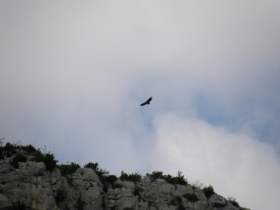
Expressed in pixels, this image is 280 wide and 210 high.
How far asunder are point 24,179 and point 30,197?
211 cm

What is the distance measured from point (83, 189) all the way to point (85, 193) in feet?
1.89

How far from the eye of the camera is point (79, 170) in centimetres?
4225

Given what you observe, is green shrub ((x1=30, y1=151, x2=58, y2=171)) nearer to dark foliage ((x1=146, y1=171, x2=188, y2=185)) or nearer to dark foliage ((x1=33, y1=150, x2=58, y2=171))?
dark foliage ((x1=33, y1=150, x2=58, y2=171))

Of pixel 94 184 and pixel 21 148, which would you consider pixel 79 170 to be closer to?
pixel 94 184

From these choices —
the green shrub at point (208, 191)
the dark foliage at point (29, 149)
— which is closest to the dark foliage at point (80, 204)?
the dark foliage at point (29, 149)

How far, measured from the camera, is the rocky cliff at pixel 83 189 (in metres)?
35.1

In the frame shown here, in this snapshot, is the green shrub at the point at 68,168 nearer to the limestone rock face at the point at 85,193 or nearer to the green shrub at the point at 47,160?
the limestone rock face at the point at 85,193

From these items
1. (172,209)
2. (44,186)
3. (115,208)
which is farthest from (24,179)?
(172,209)

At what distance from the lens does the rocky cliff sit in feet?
115

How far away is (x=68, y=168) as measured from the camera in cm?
4256

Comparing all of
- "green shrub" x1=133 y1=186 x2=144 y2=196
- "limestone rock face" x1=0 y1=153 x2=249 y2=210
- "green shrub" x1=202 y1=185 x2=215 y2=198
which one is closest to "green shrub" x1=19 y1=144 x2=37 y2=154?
"limestone rock face" x1=0 y1=153 x2=249 y2=210

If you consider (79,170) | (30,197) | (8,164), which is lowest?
(30,197)

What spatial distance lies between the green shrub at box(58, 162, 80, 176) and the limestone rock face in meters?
0.60

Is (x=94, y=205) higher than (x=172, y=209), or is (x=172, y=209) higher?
(x=172, y=209)
